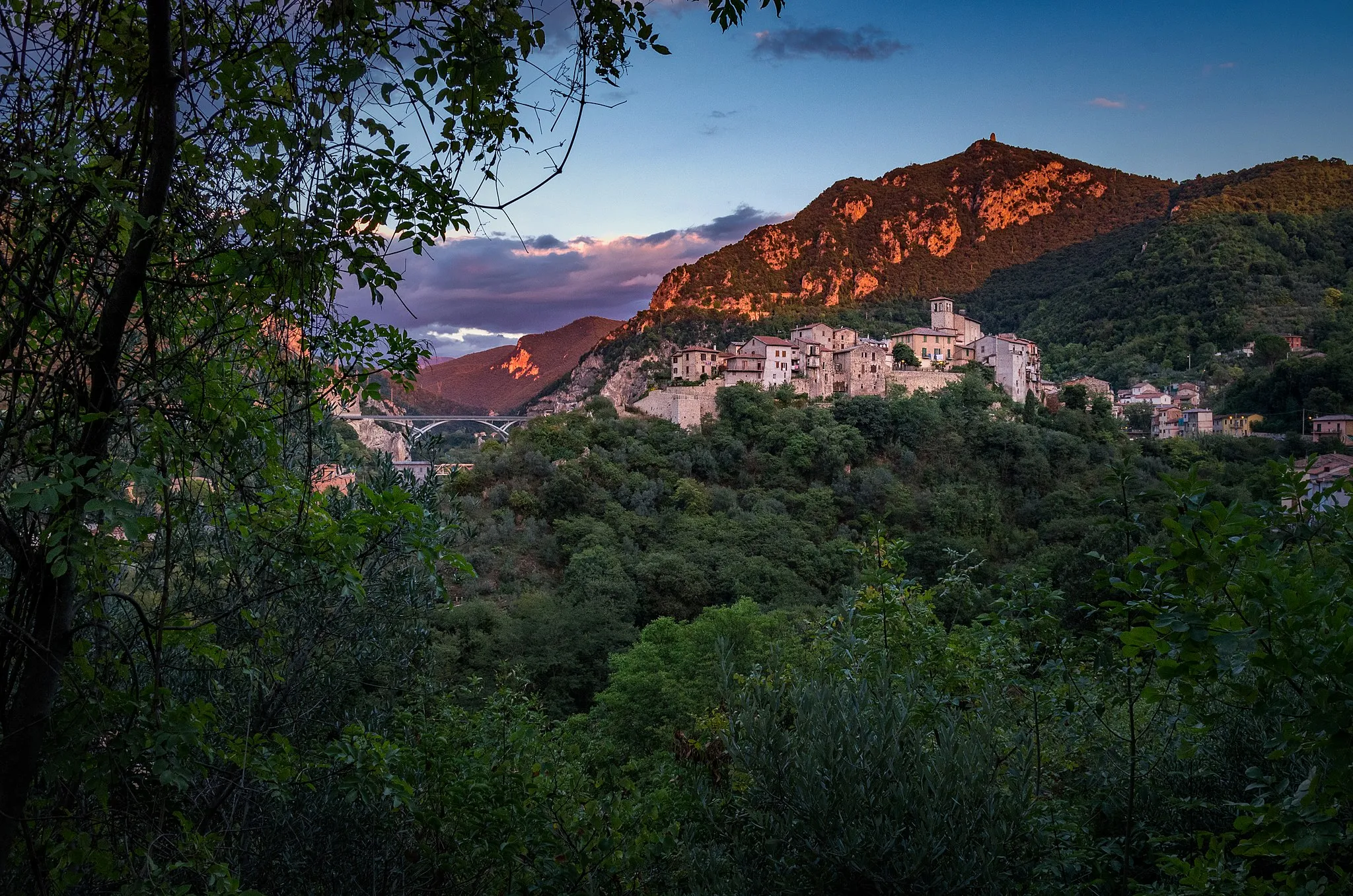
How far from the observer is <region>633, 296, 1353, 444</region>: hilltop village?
3891 centimetres

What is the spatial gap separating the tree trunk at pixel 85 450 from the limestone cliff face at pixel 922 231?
6936 cm

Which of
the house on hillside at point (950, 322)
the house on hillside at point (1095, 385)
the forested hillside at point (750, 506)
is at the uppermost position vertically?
the house on hillside at point (950, 322)

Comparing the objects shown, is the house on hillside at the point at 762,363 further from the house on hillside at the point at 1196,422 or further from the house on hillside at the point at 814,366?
the house on hillside at the point at 1196,422

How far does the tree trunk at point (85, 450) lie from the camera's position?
5.45 feet

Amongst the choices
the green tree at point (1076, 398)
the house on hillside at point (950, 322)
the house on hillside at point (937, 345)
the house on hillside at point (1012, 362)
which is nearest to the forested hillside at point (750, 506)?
the green tree at point (1076, 398)

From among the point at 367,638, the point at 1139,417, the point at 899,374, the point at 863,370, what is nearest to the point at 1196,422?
the point at 1139,417

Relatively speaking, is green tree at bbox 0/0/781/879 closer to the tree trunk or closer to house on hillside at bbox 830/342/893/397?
the tree trunk

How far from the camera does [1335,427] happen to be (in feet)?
107

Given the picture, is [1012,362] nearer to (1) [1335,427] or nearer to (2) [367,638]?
(1) [1335,427]

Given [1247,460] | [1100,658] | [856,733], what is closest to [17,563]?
[856,733]

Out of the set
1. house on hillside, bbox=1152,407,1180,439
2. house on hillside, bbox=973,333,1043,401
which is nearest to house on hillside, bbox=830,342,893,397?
house on hillside, bbox=973,333,1043,401

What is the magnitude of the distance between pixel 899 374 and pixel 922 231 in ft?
187

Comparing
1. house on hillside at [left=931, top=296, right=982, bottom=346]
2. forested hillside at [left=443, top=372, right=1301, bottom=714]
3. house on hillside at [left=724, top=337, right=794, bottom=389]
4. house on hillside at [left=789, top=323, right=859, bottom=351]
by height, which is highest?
house on hillside at [left=931, top=296, right=982, bottom=346]

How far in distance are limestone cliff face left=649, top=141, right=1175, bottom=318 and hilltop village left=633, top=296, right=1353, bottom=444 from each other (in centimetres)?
2692
